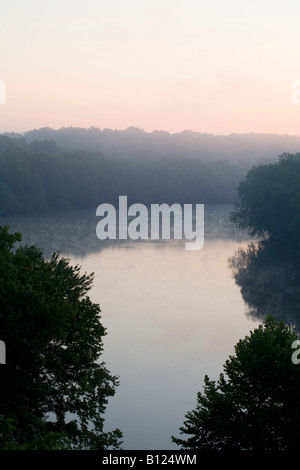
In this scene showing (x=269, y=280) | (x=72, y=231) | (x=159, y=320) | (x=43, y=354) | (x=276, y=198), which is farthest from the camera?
(x=72, y=231)

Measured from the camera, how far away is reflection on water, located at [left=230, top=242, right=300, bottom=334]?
5494 centimetres

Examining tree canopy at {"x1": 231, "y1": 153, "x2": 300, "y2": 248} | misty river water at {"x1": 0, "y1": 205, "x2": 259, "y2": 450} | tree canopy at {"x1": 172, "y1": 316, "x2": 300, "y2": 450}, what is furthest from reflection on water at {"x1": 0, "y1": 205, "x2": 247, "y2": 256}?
tree canopy at {"x1": 172, "y1": 316, "x2": 300, "y2": 450}

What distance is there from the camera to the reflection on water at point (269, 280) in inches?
2163

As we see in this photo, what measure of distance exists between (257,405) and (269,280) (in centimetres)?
5147

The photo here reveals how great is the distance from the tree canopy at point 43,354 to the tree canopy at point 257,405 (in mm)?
4589

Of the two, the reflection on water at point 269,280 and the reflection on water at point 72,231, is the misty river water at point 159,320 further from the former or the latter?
the reflection on water at point 269,280

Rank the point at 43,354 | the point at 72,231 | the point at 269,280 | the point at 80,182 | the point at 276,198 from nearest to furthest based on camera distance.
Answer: the point at 43,354 < the point at 269,280 < the point at 276,198 < the point at 72,231 < the point at 80,182

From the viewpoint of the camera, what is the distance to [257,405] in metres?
21.1

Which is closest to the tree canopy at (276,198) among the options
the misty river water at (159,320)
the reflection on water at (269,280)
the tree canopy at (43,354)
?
the reflection on water at (269,280)

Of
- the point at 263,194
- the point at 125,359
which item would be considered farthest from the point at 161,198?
the point at 125,359

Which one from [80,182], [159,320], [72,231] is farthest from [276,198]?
[80,182]

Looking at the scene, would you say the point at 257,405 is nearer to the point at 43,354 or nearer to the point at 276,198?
the point at 43,354

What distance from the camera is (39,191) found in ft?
513

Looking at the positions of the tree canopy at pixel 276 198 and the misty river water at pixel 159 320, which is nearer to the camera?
the misty river water at pixel 159 320
